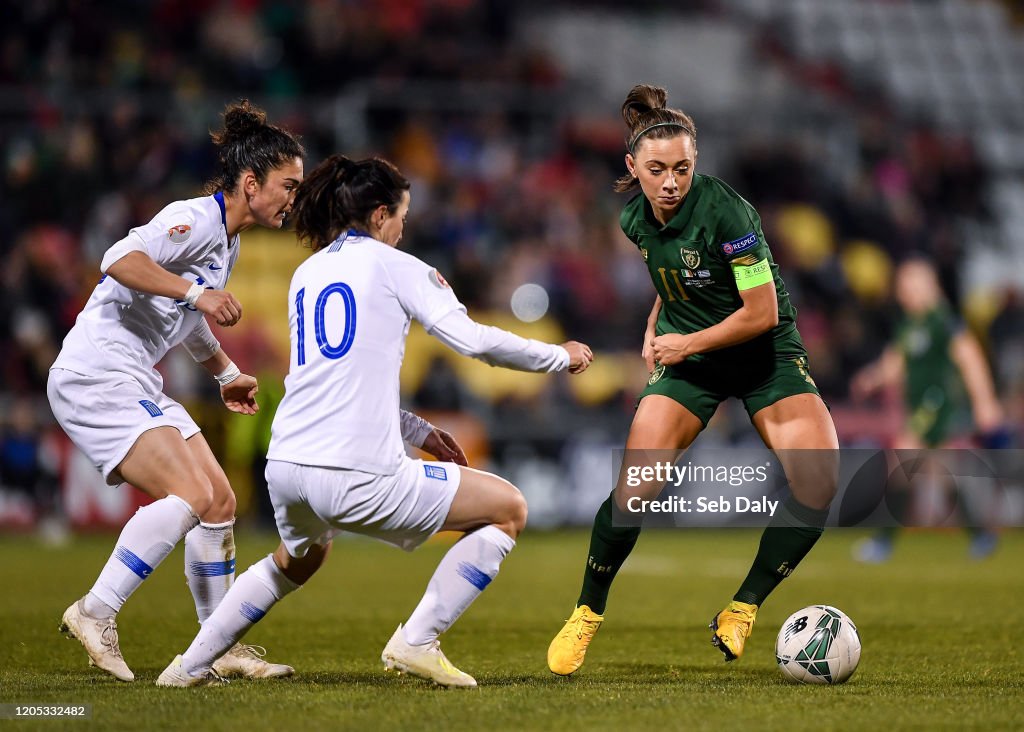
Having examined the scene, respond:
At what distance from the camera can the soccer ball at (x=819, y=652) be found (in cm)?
520

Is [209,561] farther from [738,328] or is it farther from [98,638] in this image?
[738,328]

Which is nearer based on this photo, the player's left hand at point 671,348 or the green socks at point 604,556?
the player's left hand at point 671,348

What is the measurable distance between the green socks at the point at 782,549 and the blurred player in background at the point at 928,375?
6.18 m

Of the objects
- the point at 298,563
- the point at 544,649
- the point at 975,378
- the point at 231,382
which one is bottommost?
the point at 544,649

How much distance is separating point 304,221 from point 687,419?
6.32ft

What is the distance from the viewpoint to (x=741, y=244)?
5496 millimetres

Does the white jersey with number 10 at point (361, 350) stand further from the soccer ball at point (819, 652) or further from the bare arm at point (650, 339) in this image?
the soccer ball at point (819, 652)

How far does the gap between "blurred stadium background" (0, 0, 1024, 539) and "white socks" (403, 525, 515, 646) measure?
353 inches

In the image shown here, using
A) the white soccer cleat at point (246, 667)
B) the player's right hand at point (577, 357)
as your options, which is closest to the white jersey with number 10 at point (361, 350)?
the player's right hand at point (577, 357)

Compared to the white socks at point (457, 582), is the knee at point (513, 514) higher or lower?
higher

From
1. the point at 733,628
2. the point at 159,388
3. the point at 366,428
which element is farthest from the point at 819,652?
the point at 159,388

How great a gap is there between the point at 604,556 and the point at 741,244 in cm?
145

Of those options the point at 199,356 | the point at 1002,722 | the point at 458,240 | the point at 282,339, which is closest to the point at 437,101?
the point at 458,240

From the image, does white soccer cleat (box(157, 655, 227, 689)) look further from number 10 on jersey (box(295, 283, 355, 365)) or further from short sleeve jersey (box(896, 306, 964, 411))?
short sleeve jersey (box(896, 306, 964, 411))
